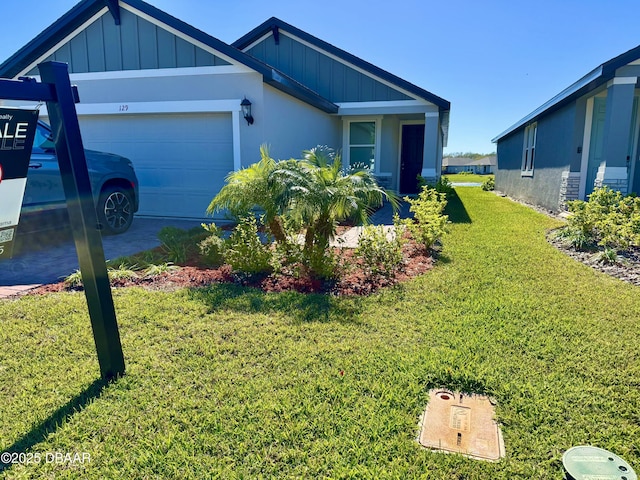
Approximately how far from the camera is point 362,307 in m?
4.17

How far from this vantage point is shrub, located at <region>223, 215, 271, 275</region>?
4.97 metres

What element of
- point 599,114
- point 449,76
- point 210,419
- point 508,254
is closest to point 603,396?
point 210,419

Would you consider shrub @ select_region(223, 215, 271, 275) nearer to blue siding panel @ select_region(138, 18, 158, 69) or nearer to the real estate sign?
the real estate sign

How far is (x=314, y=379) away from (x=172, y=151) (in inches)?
307

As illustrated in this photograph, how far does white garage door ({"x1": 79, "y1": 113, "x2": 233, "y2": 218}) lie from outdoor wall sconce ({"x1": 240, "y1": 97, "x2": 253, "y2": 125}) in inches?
20.4

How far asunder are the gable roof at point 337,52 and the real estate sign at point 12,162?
35.2ft

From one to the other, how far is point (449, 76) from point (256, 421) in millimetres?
22273

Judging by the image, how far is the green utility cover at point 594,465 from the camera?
6.31 feet

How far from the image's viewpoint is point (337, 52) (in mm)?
12273

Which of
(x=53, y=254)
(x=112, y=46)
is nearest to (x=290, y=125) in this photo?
(x=112, y=46)

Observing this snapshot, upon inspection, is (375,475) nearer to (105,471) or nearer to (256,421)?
(256,421)

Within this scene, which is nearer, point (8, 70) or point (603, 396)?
point (603, 396)

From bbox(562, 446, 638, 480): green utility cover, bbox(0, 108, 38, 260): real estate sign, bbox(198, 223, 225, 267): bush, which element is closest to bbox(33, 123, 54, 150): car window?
bbox(198, 223, 225, 267): bush

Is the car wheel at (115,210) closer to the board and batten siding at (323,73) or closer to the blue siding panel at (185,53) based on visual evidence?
the blue siding panel at (185,53)
